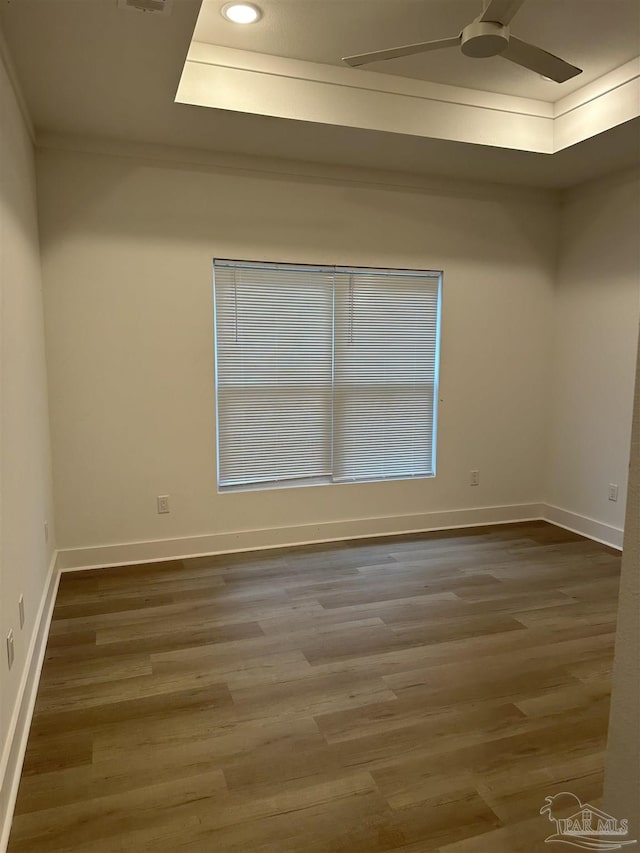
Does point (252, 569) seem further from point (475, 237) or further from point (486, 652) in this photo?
point (475, 237)

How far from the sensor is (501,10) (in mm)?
1983

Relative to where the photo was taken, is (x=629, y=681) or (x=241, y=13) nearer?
(x=629, y=681)

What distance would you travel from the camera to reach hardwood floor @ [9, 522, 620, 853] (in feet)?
5.61

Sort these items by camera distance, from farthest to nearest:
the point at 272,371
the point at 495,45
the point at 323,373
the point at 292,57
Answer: the point at 323,373 → the point at 272,371 → the point at 292,57 → the point at 495,45

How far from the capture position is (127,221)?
11.5 ft

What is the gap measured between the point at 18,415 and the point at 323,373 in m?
2.23

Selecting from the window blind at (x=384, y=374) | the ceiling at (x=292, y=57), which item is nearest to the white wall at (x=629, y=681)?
the ceiling at (x=292, y=57)

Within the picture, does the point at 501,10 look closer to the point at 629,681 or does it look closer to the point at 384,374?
the point at 629,681

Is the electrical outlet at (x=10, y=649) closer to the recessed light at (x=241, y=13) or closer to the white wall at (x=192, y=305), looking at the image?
the white wall at (x=192, y=305)

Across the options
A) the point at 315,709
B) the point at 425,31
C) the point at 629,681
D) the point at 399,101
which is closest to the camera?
the point at 629,681

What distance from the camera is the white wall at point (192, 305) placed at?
3.47 meters

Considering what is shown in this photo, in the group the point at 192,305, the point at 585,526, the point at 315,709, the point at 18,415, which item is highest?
the point at 192,305

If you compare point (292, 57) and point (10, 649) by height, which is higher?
point (292, 57)

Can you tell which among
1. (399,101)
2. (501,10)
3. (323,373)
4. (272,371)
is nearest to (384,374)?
(323,373)
